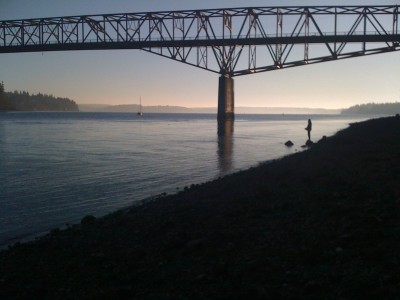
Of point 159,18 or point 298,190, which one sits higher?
point 159,18

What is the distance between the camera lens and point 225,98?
214 feet

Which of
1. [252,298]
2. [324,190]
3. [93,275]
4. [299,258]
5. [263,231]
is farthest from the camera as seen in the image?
[324,190]

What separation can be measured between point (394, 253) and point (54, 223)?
934cm

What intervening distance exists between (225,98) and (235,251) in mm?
59363

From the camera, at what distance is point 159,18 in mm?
64812

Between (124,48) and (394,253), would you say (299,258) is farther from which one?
(124,48)

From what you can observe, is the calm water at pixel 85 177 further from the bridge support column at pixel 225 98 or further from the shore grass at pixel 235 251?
the bridge support column at pixel 225 98

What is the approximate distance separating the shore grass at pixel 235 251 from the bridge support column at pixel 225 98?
5246cm

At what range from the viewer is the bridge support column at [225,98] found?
62.8 m

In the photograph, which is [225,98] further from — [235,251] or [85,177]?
[235,251]

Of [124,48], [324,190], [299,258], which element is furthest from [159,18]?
[299,258]

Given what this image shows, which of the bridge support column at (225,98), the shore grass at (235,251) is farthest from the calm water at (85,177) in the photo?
the bridge support column at (225,98)

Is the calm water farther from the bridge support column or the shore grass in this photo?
the bridge support column

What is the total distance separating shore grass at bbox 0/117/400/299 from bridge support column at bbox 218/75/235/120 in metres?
52.5
